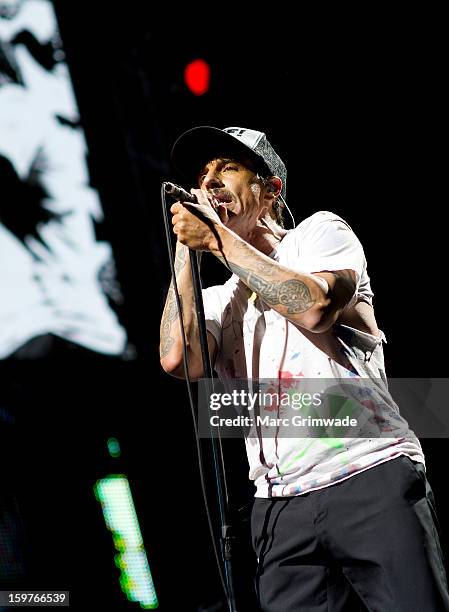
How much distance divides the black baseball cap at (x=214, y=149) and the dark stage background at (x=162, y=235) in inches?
57.9

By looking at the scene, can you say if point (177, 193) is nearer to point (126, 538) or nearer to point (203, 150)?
point (203, 150)

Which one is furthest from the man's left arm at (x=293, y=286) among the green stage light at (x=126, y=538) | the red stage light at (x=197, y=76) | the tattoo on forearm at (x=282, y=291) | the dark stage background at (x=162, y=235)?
the red stage light at (x=197, y=76)

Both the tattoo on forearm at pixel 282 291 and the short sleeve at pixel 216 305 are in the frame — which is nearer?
the tattoo on forearm at pixel 282 291

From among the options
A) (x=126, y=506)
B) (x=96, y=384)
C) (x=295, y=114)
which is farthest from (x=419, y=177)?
(x=126, y=506)

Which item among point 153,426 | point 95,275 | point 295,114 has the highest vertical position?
point 295,114

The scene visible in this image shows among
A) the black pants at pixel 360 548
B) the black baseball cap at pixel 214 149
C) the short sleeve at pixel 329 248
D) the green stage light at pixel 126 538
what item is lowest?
the green stage light at pixel 126 538

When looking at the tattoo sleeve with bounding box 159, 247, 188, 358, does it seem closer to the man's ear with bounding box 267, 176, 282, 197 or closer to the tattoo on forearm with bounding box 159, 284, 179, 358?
the tattoo on forearm with bounding box 159, 284, 179, 358

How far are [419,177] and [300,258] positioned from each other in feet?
6.94

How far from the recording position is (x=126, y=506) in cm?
353

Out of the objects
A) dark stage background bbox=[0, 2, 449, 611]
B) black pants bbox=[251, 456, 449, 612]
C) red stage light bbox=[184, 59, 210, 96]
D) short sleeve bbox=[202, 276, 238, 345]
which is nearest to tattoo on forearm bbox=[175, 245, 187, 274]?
short sleeve bbox=[202, 276, 238, 345]

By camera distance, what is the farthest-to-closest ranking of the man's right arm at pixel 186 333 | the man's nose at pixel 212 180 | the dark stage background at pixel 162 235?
the dark stage background at pixel 162 235 < the man's nose at pixel 212 180 < the man's right arm at pixel 186 333

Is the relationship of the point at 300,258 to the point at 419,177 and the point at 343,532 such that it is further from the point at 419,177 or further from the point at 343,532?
the point at 419,177

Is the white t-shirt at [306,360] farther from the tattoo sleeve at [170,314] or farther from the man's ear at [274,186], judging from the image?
the man's ear at [274,186]

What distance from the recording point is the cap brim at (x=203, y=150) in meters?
2.06
